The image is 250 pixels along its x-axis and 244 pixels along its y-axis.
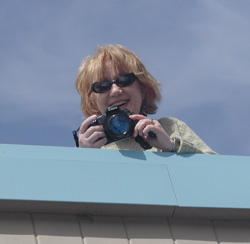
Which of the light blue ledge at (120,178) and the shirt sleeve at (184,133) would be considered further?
the shirt sleeve at (184,133)

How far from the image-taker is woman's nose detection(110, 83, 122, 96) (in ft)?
12.3

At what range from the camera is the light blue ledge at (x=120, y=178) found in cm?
272

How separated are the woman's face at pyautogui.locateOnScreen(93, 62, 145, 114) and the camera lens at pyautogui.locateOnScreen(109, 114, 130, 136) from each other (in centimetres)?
44

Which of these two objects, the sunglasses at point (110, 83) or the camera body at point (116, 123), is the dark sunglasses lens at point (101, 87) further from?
the camera body at point (116, 123)

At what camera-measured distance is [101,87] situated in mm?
3777

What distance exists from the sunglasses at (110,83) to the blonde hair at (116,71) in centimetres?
4

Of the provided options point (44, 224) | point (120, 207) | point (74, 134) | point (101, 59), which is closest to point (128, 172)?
point (120, 207)

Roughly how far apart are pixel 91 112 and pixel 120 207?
4.35 ft

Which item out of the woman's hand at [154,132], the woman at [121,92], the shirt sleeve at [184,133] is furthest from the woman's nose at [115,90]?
the woman's hand at [154,132]

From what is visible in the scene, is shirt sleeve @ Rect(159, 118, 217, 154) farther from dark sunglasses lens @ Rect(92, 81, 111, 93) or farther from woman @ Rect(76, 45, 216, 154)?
dark sunglasses lens @ Rect(92, 81, 111, 93)

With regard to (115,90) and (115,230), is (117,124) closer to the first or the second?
(115,90)

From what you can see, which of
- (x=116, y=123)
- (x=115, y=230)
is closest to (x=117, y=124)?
(x=116, y=123)

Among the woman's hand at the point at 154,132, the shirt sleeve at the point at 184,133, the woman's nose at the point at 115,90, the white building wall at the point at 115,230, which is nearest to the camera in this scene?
the white building wall at the point at 115,230

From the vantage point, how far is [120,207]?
9.07ft
